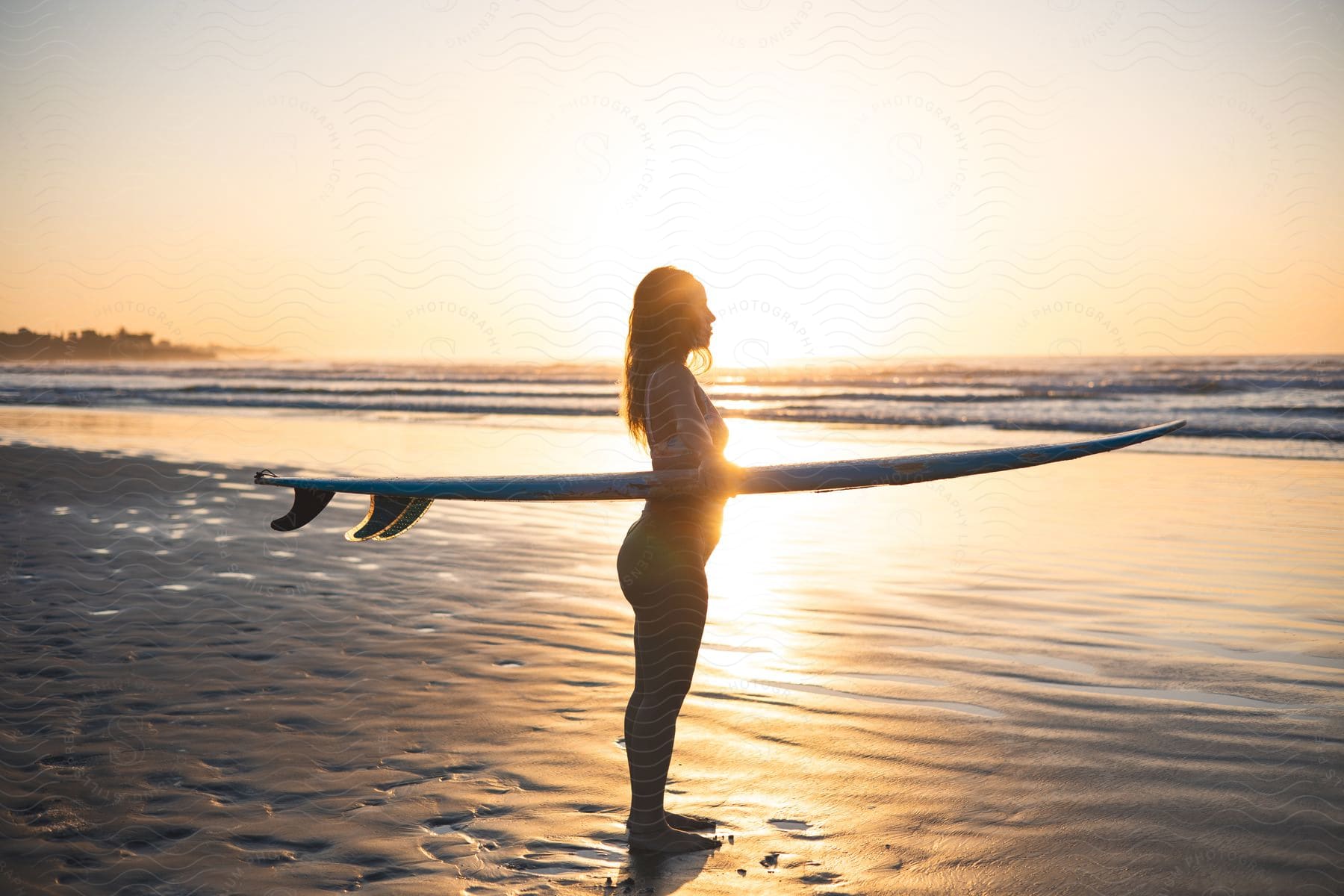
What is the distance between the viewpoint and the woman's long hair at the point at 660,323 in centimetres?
360

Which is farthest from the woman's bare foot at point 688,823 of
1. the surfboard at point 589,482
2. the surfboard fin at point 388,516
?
the surfboard fin at point 388,516

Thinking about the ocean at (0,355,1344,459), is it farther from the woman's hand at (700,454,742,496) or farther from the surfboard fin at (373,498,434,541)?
the surfboard fin at (373,498,434,541)

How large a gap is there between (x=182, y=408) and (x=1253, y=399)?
110 feet

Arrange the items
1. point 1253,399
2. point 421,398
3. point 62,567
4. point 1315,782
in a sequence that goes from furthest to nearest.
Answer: point 421,398 < point 1253,399 < point 62,567 < point 1315,782

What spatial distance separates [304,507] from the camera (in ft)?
13.4

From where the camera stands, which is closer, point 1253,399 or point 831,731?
point 831,731

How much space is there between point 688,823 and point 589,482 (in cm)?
147

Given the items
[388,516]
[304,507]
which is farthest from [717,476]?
[304,507]

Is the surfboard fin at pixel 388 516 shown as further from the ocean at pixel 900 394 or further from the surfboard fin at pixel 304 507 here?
the ocean at pixel 900 394

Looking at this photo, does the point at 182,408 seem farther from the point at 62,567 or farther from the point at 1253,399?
the point at 1253,399

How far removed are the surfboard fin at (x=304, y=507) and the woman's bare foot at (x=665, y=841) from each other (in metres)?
1.88

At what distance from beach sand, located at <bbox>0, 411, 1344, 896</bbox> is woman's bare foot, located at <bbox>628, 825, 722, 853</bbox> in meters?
0.04

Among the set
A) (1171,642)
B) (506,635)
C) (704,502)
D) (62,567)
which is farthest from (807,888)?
(62,567)

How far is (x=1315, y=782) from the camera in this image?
13.9ft
